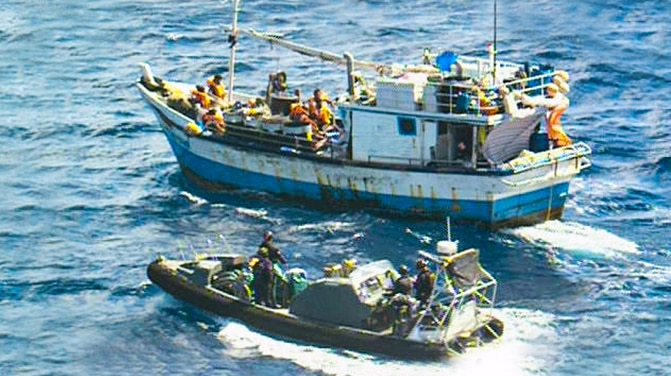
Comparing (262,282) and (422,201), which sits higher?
(262,282)

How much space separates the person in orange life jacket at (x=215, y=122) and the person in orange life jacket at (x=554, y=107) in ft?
39.0

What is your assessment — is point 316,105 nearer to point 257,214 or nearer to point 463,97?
point 257,214

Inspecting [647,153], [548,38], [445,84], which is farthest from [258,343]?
[548,38]

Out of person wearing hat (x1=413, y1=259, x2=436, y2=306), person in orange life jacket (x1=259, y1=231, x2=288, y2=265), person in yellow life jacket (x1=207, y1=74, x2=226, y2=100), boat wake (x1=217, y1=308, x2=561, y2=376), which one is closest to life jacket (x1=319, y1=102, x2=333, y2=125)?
person in yellow life jacket (x1=207, y1=74, x2=226, y2=100)

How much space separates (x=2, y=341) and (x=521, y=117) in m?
19.5

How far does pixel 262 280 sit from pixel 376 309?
3986 mm

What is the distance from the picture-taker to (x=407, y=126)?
2319 inches

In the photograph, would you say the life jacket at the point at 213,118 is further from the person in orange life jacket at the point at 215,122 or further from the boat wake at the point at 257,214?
the boat wake at the point at 257,214

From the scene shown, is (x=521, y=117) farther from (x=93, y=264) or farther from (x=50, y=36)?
(x=50, y=36)

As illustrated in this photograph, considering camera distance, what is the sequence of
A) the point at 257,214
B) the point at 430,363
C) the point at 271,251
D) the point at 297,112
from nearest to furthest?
the point at 430,363, the point at 271,251, the point at 257,214, the point at 297,112

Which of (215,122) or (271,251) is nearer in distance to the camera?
(271,251)

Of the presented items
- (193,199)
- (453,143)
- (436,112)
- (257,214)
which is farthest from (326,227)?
(193,199)

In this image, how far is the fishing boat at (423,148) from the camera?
57.8 metres

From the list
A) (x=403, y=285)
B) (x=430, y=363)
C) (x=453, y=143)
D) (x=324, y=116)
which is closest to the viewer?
(x=430, y=363)
